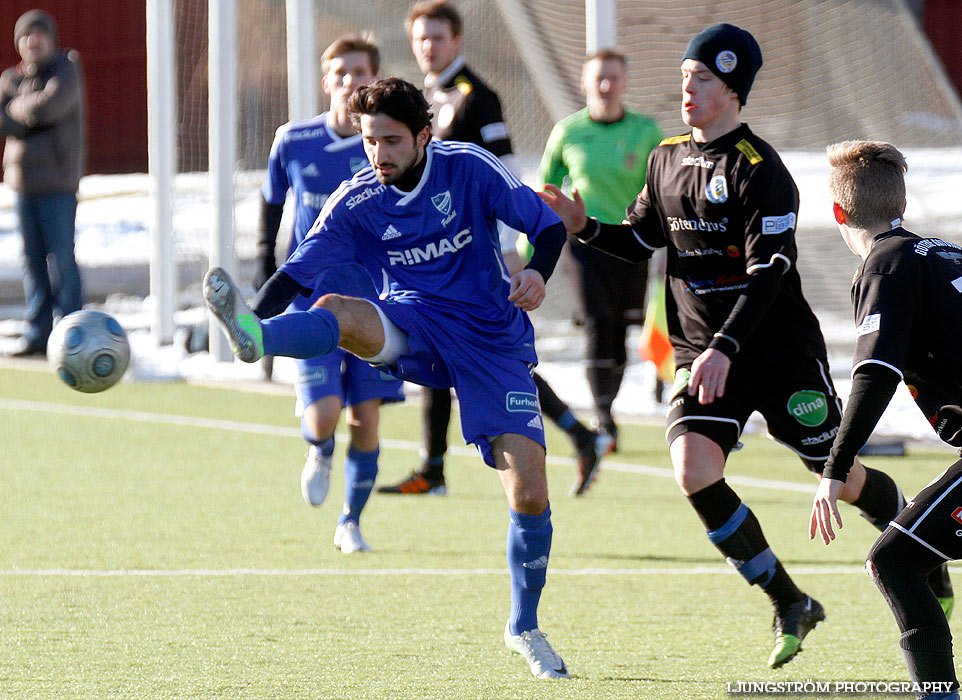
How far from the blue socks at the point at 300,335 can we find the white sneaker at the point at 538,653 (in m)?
1.00

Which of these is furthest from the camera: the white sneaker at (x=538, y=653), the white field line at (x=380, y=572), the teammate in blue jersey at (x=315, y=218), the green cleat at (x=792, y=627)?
the teammate in blue jersey at (x=315, y=218)

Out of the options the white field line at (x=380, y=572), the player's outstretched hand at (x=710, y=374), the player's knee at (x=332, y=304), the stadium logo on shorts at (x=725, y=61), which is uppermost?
the stadium logo on shorts at (x=725, y=61)

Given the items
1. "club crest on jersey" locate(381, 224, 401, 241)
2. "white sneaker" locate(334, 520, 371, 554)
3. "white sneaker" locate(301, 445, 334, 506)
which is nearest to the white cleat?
"club crest on jersey" locate(381, 224, 401, 241)

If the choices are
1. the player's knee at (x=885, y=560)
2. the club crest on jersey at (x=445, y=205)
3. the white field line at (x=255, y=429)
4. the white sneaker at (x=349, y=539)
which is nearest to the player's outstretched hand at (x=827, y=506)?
the player's knee at (x=885, y=560)

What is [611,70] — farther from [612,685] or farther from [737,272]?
[612,685]

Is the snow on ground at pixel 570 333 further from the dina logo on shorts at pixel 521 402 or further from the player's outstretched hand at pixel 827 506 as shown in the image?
the player's outstretched hand at pixel 827 506

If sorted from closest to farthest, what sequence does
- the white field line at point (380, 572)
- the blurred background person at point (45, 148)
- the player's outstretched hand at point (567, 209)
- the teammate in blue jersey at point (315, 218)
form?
1. the player's outstretched hand at point (567, 209)
2. the white field line at point (380, 572)
3. the teammate in blue jersey at point (315, 218)
4. the blurred background person at point (45, 148)

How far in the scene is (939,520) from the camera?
3.54 meters

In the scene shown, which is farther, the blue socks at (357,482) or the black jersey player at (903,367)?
the blue socks at (357,482)

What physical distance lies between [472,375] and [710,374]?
2.38ft

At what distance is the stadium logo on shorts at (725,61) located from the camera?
464cm

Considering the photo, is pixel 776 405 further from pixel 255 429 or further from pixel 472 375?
pixel 255 429

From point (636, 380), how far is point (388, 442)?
325cm

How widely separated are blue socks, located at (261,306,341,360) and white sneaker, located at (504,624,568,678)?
1.00 metres
